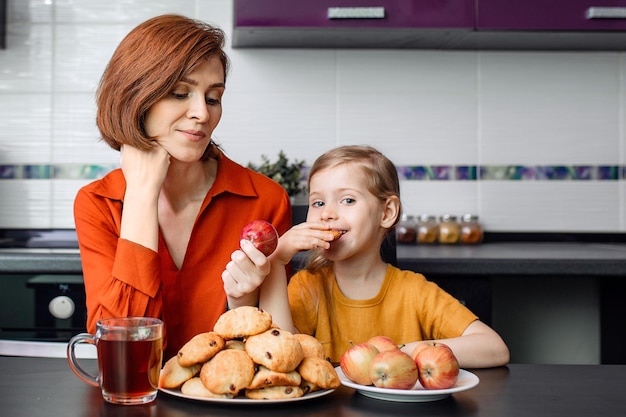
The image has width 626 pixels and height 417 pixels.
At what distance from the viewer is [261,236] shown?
1.21 meters

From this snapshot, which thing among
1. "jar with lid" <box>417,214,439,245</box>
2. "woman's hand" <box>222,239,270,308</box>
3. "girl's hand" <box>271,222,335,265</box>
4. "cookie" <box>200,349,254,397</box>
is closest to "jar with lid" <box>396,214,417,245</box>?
"jar with lid" <box>417,214,439,245</box>

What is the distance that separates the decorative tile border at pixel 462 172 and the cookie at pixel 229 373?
1832mm

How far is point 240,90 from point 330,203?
1.25 meters

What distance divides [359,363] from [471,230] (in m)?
1.73

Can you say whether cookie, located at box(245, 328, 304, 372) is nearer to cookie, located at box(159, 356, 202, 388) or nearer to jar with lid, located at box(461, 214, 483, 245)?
cookie, located at box(159, 356, 202, 388)

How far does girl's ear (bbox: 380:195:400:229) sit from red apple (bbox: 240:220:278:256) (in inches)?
16.6

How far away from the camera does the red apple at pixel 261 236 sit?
47.7 inches

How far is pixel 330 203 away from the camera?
1505 millimetres

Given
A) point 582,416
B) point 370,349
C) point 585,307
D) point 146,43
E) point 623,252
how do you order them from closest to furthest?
point 582,416 → point 370,349 → point 146,43 → point 623,252 → point 585,307

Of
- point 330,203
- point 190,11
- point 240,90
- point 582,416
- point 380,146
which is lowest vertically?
point 582,416

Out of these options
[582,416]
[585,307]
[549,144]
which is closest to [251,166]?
[549,144]

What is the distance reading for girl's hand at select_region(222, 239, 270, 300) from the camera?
1196mm

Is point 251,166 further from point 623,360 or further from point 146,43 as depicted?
point 623,360

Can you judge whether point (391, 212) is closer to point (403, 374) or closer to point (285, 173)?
point (403, 374)
